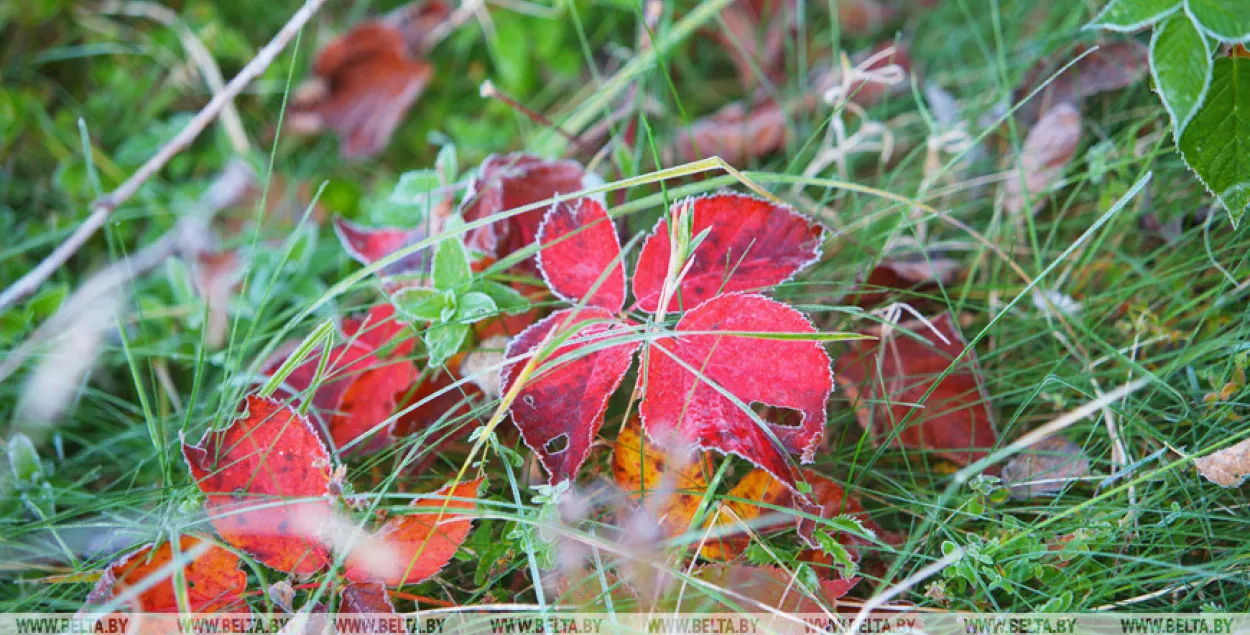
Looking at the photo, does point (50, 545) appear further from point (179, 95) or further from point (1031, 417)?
point (1031, 417)

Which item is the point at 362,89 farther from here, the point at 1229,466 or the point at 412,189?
the point at 1229,466

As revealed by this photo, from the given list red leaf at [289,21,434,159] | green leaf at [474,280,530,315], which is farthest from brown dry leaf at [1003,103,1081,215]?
red leaf at [289,21,434,159]

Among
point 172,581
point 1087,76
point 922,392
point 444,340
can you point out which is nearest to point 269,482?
point 172,581

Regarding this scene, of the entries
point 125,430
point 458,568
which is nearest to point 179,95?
point 125,430

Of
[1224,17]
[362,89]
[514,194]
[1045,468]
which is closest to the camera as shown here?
[1224,17]

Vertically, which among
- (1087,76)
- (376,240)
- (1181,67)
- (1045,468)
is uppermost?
(1181,67)
